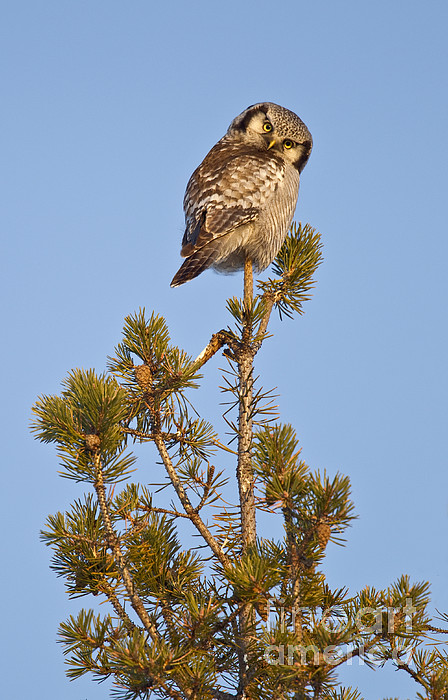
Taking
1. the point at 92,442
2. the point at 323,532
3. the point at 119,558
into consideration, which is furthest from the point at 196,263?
the point at 323,532

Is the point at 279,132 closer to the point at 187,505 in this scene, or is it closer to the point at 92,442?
the point at 187,505

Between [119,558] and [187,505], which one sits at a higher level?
[187,505]

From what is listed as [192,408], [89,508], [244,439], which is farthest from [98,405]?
[244,439]

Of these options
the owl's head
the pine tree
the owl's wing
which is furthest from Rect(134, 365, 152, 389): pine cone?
the owl's head

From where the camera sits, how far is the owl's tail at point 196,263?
12.2 feet

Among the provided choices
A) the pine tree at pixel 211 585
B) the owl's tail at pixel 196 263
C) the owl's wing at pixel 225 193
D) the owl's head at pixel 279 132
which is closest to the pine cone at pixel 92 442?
the pine tree at pixel 211 585

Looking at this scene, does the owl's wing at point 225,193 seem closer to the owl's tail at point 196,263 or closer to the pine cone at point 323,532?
the owl's tail at point 196,263

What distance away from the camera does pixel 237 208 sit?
163 inches

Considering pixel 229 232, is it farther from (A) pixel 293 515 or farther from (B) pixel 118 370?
(A) pixel 293 515

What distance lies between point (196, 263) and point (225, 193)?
581mm

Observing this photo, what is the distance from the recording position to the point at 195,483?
8.61 ft

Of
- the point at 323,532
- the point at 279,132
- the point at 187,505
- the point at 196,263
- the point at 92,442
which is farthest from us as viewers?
the point at 279,132

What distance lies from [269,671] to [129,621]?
1.60 feet

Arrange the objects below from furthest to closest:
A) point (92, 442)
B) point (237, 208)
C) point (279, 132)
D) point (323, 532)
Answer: point (279, 132)
point (237, 208)
point (92, 442)
point (323, 532)
